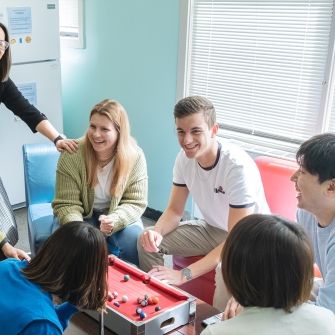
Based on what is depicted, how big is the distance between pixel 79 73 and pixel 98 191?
175 cm

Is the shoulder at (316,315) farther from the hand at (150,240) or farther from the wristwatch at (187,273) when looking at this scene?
the hand at (150,240)

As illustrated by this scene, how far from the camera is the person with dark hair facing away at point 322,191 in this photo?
155 centimetres

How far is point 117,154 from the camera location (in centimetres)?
246

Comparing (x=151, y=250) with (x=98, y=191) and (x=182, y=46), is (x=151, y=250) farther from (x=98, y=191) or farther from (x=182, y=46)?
(x=182, y=46)

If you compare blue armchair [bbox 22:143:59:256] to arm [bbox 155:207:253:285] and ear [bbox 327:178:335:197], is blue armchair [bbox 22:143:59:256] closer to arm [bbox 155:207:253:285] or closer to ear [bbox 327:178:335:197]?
arm [bbox 155:207:253:285]

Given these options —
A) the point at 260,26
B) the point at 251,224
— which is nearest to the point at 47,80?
the point at 260,26

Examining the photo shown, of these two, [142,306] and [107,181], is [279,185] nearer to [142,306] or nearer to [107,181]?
[107,181]

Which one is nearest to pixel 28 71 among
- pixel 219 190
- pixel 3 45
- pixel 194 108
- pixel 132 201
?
pixel 3 45

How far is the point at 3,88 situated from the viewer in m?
2.53

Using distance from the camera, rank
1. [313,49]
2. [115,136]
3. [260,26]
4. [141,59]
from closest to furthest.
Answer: [115,136], [313,49], [260,26], [141,59]

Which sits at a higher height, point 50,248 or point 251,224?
point 251,224

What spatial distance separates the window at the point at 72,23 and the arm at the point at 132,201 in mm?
1720

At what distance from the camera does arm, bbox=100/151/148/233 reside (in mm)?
2408


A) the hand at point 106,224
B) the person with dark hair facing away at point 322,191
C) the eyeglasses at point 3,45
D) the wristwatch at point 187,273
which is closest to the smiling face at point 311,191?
the person with dark hair facing away at point 322,191
